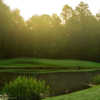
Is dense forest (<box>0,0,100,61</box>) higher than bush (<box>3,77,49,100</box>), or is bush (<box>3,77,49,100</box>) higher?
dense forest (<box>0,0,100,61</box>)

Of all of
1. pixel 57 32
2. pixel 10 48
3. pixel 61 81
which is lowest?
pixel 61 81

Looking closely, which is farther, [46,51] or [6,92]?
[46,51]

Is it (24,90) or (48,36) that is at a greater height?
(48,36)

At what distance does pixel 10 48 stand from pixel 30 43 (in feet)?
10.2

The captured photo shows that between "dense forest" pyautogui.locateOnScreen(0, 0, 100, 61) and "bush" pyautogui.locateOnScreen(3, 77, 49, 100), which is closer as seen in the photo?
"bush" pyautogui.locateOnScreen(3, 77, 49, 100)

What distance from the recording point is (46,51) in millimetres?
31641

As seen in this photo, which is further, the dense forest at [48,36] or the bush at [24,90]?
the dense forest at [48,36]

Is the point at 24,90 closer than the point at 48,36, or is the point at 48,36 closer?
the point at 24,90

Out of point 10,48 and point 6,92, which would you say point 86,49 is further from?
point 6,92

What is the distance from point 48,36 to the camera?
32719 millimetres

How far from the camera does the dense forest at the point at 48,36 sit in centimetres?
2942

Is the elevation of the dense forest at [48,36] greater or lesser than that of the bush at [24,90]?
greater

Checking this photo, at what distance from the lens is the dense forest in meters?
29.4

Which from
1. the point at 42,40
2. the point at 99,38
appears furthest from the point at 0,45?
the point at 99,38
